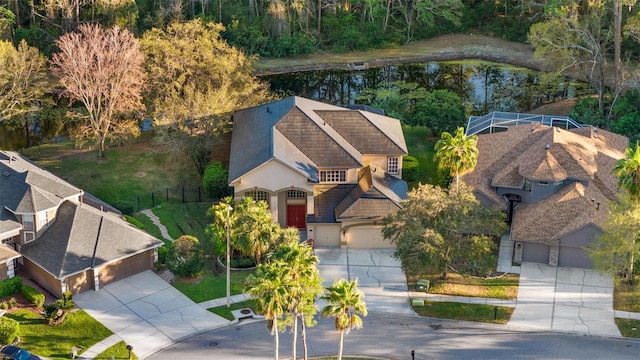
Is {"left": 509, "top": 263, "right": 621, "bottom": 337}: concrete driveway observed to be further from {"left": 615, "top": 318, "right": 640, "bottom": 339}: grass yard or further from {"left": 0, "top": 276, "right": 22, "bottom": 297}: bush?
{"left": 0, "top": 276, "right": 22, "bottom": 297}: bush

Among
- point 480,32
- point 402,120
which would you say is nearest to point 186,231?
point 402,120

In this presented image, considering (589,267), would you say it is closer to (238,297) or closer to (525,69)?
(238,297)

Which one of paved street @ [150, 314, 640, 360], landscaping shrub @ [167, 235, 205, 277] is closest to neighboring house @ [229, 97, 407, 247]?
landscaping shrub @ [167, 235, 205, 277]

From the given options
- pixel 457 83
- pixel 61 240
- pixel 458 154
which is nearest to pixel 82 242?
pixel 61 240

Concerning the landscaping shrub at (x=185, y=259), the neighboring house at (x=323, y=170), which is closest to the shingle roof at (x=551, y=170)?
the neighboring house at (x=323, y=170)

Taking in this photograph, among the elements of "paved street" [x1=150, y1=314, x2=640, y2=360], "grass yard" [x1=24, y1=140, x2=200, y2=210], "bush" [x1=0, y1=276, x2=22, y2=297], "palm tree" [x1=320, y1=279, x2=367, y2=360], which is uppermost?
"palm tree" [x1=320, y1=279, x2=367, y2=360]

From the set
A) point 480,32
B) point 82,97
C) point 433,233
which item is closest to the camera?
point 433,233
